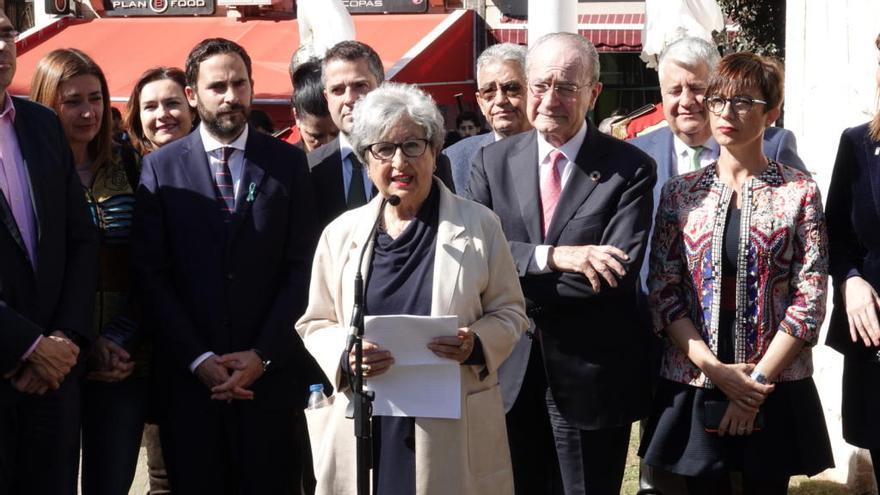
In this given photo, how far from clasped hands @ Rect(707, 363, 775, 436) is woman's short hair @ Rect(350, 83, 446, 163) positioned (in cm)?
135

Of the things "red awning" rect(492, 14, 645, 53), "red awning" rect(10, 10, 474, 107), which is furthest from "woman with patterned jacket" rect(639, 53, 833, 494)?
"red awning" rect(492, 14, 645, 53)

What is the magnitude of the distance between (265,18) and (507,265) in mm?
14266

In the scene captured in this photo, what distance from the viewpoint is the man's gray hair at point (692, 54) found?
5.67 meters

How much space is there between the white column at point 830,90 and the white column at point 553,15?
1.54m

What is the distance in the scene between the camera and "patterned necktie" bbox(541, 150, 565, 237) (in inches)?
189

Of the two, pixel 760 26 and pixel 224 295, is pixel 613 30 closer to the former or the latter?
pixel 760 26

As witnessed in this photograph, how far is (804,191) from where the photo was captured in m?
4.46

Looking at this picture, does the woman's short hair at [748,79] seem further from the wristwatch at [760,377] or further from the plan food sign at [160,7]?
the plan food sign at [160,7]

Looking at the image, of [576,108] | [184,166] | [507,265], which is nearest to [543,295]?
[507,265]

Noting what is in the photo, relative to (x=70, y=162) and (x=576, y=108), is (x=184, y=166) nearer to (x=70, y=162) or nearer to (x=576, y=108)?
(x=70, y=162)

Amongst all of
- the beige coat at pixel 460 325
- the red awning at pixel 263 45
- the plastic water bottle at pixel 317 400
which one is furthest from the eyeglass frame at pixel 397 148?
the red awning at pixel 263 45

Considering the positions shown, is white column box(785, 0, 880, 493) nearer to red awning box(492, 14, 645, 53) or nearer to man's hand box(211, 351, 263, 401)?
man's hand box(211, 351, 263, 401)

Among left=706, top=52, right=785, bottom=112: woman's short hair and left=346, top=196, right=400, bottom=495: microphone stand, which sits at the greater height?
left=706, top=52, right=785, bottom=112: woman's short hair

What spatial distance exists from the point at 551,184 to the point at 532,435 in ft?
3.33
